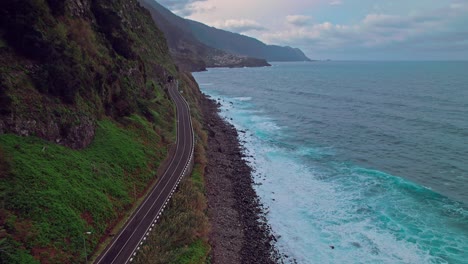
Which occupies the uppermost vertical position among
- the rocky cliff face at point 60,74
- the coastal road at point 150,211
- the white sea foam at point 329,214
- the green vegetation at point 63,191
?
the rocky cliff face at point 60,74

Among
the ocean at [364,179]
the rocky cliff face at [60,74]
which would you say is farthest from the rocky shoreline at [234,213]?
the rocky cliff face at [60,74]

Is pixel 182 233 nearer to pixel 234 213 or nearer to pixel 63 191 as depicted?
pixel 234 213

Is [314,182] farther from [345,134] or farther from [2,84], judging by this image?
[2,84]

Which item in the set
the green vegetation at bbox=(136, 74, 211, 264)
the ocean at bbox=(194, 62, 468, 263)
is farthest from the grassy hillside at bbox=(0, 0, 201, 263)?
the ocean at bbox=(194, 62, 468, 263)

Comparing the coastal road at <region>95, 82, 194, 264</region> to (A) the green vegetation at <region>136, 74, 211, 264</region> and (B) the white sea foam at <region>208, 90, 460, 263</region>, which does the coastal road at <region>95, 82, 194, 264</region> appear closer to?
(A) the green vegetation at <region>136, 74, 211, 264</region>

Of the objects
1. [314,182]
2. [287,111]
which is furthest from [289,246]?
[287,111]

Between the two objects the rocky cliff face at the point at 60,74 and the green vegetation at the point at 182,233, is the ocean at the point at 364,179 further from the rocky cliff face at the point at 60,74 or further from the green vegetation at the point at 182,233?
the rocky cliff face at the point at 60,74

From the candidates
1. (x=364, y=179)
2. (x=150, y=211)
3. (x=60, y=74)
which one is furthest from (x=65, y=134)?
(x=364, y=179)
